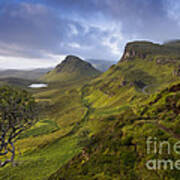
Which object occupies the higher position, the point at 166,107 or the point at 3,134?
the point at 166,107

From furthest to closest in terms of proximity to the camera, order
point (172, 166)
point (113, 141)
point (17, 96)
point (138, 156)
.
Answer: point (17, 96) → point (113, 141) → point (138, 156) → point (172, 166)

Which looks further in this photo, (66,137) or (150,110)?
(66,137)

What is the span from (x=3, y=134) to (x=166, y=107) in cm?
4542

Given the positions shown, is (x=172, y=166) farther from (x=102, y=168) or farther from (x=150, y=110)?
(x=150, y=110)

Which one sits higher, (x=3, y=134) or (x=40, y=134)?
(x=3, y=134)

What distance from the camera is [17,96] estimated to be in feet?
135

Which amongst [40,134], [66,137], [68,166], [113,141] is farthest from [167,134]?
[40,134]

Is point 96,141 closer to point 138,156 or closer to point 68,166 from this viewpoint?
point 68,166

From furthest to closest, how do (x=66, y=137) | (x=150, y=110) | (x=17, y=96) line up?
(x=66, y=137), (x=17, y=96), (x=150, y=110)

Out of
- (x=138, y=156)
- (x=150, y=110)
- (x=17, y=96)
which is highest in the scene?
(x=17, y=96)

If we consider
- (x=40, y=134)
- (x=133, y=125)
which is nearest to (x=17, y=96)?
(x=133, y=125)

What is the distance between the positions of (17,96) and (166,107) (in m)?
42.4

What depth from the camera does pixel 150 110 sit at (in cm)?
3781

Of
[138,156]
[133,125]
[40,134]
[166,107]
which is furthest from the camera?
[40,134]
